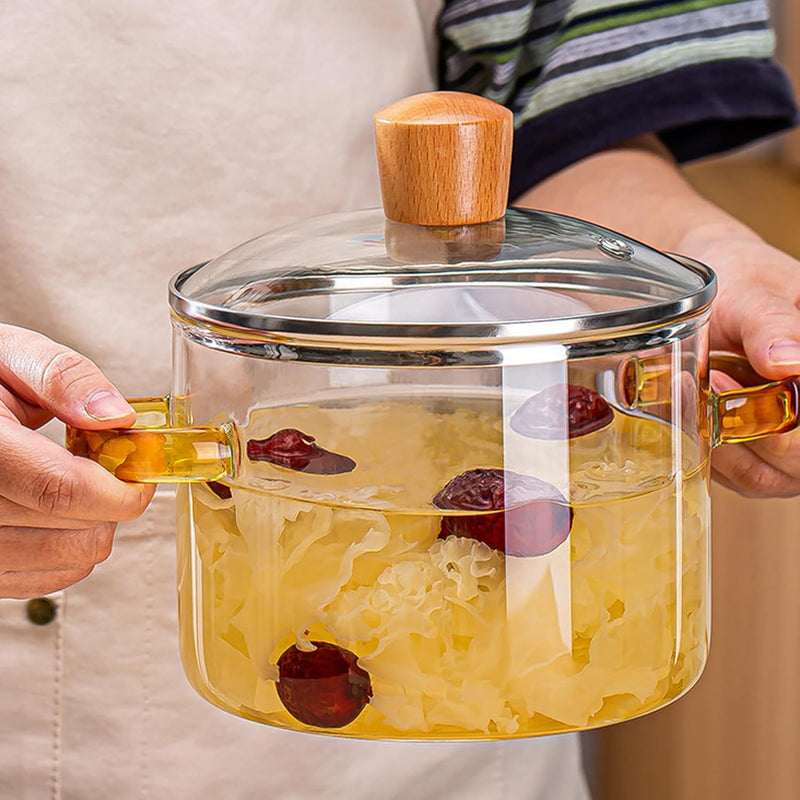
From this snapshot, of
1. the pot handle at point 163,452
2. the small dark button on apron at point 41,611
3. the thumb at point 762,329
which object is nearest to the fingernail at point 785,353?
the thumb at point 762,329

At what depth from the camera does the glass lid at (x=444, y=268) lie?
0.39 metres

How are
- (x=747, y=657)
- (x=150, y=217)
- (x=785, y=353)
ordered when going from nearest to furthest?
(x=785, y=353)
(x=150, y=217)
(x=747, y=657)

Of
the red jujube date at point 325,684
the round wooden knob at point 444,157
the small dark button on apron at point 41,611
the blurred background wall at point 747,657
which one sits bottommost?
the blurred background wall at point 747,657

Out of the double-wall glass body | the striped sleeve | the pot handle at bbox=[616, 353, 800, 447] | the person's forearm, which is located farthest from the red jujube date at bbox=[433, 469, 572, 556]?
the striped sleeve

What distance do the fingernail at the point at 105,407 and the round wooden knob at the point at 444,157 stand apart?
0.42 feet

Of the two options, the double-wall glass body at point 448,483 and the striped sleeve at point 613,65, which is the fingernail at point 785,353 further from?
the striped sleeve at point 613,65

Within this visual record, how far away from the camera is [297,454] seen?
1.38 feet

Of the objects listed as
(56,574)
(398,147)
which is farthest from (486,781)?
(398,147)

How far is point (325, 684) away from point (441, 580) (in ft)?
0.19

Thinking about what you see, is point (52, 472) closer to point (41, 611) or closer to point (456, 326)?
point (456, 326)

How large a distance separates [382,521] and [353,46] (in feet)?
1.42

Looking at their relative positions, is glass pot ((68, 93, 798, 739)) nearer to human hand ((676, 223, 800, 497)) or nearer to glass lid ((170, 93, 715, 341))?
glass lid ((170, 93, 715, 341))

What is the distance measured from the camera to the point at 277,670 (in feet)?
1.39

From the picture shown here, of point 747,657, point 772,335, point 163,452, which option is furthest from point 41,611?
point 747,657
